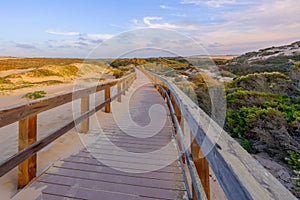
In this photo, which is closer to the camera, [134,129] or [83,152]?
[83,152]

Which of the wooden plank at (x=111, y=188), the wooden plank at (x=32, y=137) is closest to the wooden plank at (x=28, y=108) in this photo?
the wooden plank at (x=32, y=137)

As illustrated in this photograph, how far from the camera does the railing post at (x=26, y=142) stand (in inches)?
87.9

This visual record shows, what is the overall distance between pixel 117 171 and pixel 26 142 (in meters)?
1.13

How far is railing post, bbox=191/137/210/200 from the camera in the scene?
5.55 ft

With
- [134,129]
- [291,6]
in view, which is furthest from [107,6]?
[134,129]

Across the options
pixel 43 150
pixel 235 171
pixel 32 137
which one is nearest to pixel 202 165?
pixel 235 171

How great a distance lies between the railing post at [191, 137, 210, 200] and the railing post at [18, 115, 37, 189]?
1748 mm

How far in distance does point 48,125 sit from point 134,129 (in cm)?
225

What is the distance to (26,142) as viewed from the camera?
89.4 inches

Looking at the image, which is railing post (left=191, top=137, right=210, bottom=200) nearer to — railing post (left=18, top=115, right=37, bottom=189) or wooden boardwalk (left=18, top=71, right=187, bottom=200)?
wooden boardwalk (left=18, top=71, right=187, bottom=200)

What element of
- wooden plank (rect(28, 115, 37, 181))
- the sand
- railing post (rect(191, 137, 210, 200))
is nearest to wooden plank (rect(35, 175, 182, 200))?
wooden plank (rect(28, 115, 37, 181))

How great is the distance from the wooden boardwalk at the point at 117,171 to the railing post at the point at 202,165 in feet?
1.91

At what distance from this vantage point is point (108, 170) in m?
2.75

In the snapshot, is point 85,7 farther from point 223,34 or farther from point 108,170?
point 108,170
